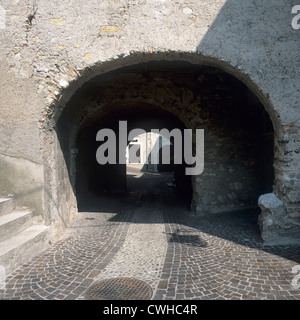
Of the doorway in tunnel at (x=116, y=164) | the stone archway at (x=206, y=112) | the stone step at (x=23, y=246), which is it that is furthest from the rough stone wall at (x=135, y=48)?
the doorway in tunnel at (x=116, y=164)

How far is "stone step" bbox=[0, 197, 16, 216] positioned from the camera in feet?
12.8

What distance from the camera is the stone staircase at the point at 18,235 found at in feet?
10.8

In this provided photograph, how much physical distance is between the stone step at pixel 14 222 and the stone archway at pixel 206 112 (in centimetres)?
144

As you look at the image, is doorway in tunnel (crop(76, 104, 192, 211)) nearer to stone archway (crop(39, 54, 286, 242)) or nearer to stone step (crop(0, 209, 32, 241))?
stone archway (crop(39, 54, 286, 242))

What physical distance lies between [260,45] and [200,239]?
10.7 feet

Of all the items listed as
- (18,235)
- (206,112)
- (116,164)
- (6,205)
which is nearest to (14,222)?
(18,235)

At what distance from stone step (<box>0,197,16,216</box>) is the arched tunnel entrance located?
1653 mm

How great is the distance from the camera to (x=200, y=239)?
175 inches

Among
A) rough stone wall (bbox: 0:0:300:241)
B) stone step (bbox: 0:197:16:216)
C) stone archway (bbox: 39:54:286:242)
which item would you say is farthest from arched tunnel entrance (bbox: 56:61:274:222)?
stone step (bbox: 0:197:16:216)

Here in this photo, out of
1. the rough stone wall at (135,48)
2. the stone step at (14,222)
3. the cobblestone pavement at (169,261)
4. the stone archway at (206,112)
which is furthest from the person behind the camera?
the stone archway at (206,112)

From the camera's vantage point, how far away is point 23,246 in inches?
137

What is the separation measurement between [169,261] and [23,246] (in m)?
1.96

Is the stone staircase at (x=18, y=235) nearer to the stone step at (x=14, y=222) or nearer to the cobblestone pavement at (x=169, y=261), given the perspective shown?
the stone step at (x=14, y=222)

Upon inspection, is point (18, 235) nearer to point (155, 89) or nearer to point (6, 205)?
point (6, 205)
